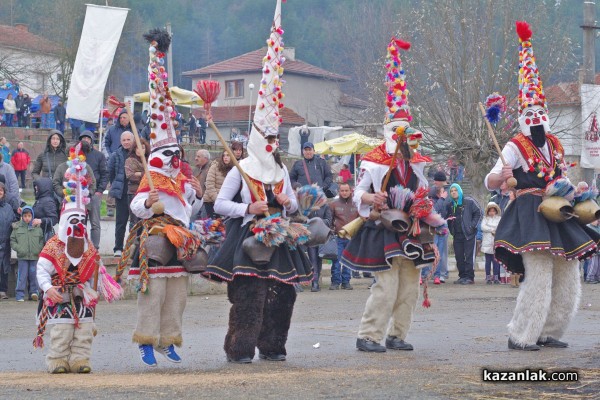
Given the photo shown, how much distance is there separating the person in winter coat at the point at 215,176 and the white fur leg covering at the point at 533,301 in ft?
23.4

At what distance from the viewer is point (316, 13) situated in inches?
3755

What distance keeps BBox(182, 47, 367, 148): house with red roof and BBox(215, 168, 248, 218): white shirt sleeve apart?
57.2 meters

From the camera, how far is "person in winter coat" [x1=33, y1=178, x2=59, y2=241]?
55.5ft

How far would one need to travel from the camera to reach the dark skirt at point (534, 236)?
33.8 ft

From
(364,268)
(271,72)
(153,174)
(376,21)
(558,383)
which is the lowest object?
(558,383)

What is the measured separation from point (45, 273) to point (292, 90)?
62.6 m

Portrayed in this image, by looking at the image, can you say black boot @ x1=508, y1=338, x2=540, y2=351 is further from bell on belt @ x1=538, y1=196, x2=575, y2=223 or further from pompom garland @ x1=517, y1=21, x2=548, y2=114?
pompom garland @ x1=517, y1=21, x2=548, y2=114

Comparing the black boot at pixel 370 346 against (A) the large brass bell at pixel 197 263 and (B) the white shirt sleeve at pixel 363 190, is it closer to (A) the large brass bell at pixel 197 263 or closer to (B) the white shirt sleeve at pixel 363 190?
(B) the white shirt sleeve at pixel 363 190

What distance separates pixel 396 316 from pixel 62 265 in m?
3.09

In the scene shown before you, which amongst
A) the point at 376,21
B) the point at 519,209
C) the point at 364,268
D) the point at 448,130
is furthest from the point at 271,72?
the point at 376,21

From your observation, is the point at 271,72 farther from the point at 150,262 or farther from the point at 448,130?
the point at 448,130

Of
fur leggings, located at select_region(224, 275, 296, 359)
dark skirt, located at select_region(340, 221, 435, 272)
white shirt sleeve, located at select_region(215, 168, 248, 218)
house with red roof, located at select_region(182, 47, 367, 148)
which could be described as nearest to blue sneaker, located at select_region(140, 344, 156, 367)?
fur leggings, located at select_region(224, 275, 296, 359)

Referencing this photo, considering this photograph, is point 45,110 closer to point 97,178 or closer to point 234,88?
point 97,178

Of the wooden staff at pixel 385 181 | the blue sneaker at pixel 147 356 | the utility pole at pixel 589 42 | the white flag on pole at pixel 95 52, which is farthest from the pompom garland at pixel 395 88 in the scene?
the utility pole at pixel 589 42
